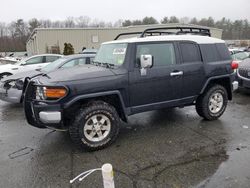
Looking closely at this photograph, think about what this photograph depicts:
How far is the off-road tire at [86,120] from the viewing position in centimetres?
378

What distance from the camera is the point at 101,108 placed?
389 cm

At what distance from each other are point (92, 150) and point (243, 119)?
370cm

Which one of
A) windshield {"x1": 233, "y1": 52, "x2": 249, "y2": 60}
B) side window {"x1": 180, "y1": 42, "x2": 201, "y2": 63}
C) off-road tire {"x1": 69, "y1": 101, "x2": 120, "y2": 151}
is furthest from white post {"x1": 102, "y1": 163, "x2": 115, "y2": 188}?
windshield {"x1": 233, "y1": 52, "x2": 249, "y2": 60}

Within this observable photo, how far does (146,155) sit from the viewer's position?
12.4ft

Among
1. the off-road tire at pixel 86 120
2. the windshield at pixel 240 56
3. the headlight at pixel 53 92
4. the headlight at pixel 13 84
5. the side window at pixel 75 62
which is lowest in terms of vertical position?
the off-road tire at pixel 86 120

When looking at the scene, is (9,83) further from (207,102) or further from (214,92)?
(214,92)

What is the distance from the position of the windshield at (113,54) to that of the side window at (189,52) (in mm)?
1256

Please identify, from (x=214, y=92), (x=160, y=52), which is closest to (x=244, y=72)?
(x=214, y=92)

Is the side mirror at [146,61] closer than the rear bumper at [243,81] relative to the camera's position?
Yes

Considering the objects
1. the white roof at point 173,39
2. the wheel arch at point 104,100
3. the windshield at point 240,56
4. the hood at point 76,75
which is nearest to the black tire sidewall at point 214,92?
the white roof at point 173,39

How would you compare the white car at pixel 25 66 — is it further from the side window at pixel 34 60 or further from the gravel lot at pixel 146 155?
the gravel lot at pixel 146 155

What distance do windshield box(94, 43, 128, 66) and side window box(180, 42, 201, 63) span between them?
4.12 feet

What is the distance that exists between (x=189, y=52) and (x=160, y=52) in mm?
713

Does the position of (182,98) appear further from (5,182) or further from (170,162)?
(5,182)
